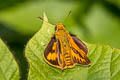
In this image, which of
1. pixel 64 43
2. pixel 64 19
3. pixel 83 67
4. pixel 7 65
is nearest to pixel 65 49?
pixel 64 43

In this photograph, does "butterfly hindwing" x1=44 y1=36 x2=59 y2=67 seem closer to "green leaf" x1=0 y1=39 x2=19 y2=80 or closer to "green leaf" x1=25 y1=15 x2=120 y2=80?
"green leaf" x1=25 y1=15 x2=120 y2=80

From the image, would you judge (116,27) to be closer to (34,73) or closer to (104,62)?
(104,62)

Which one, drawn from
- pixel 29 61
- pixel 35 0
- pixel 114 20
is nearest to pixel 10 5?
pixel 35 0

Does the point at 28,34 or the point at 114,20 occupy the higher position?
the point at 114,20

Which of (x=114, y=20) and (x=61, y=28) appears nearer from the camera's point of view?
(x=61, y=28)

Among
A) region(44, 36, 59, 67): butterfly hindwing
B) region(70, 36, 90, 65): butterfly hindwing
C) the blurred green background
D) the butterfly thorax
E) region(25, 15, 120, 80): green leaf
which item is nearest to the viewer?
region(25, 15, 120, 80): green leaf

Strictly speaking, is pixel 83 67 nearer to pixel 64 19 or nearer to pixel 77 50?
pixel 77 50

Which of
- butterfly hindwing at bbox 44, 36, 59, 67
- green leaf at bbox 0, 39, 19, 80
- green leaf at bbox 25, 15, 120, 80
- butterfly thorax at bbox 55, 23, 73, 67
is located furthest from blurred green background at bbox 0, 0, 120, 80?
green leaf at bbox 0, 39, 19, 80

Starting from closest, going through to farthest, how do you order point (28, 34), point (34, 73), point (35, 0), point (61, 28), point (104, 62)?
point (34, 73) → point (104, 62) → point (61, 28) → point (28, 34) → point (35, 0)
